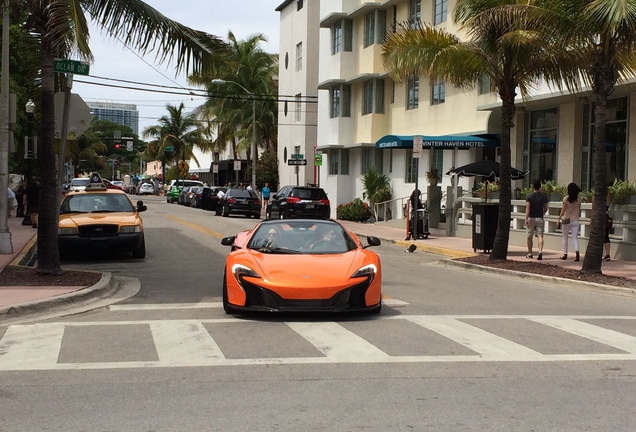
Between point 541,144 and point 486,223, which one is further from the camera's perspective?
point 541,144

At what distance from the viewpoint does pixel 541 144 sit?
85.4 ft

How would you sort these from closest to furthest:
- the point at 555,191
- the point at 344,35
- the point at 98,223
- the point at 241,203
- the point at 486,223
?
the point at 98,223 < the point at 486,223 < the point at 555,191 < the point at 344,35 < the point at 241,203

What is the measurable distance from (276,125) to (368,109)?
22.4 metres

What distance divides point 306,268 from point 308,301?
491 mm

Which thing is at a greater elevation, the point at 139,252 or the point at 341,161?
the point at 341,161

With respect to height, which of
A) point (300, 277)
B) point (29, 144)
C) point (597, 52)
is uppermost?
point (597, 52)

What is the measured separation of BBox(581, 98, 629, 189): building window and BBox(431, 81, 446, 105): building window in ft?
26.4

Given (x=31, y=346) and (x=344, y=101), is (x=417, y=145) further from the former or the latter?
(x=31, y=346)

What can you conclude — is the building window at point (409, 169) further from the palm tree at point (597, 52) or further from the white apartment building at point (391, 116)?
the palm tree at point (597, 52)

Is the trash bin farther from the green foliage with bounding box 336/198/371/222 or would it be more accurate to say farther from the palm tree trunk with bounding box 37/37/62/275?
the green foliage with bounding box 336/198/371/222

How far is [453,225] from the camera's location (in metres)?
26.8

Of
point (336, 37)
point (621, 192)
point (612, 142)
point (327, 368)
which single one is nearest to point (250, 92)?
point (336, 37)

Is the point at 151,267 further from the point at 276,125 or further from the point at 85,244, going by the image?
the point at 276,125

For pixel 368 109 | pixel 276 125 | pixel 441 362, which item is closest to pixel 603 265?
pixel 441 362
